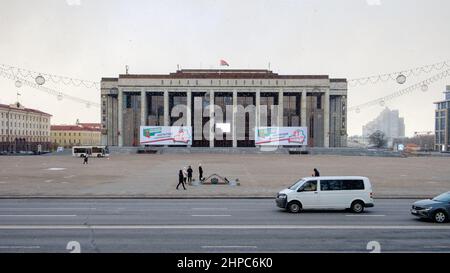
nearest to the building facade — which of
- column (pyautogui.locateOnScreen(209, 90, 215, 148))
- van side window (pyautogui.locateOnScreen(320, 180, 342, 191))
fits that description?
column (pyautogui.locateOnScreen(209, 90, 215, 148))

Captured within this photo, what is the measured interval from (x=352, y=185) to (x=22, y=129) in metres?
140

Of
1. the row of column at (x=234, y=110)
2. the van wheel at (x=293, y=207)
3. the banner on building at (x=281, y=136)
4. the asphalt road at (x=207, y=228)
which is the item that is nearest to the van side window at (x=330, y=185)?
the asphalt road at (x=207, y=228)

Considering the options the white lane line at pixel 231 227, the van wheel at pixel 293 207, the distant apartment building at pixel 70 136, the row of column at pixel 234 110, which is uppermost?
the row of column at pixel 234 110

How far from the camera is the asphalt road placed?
1268 cm

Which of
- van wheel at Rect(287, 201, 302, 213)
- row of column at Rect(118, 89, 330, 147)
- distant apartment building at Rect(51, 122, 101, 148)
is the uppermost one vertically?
row of column at Rect(118, 89, 330, 147)

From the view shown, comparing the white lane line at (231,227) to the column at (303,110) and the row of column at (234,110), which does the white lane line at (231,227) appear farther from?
the column at (303,110)

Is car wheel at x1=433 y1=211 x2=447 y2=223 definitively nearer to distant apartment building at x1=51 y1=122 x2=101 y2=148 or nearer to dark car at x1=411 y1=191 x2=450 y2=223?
dark car at x1=411 y1=191 x2=450 y2=223

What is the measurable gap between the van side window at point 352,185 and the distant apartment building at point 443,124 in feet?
516

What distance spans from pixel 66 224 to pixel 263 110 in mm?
90301

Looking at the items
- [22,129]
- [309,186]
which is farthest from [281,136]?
[22,129]

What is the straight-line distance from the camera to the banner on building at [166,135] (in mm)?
96625

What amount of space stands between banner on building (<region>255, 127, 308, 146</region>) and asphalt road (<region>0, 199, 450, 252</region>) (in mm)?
73597
